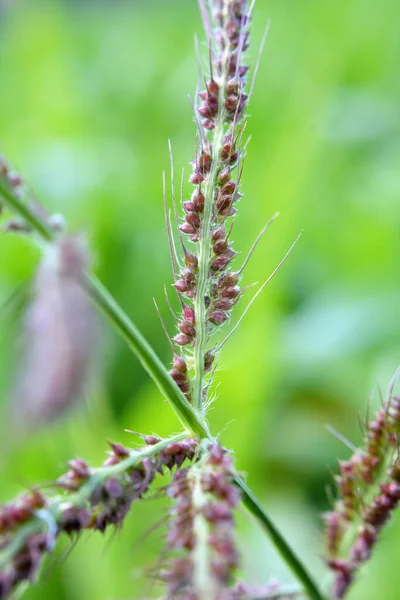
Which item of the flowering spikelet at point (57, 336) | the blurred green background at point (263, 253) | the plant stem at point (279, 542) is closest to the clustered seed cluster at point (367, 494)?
the plant stem at point (279, 542)

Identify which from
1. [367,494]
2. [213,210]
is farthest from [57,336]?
[367,494]

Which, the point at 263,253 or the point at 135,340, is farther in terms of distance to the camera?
the point at 263,253

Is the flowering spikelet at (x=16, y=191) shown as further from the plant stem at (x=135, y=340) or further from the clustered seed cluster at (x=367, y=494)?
the clustered seed cluster at (x=367, y=494)

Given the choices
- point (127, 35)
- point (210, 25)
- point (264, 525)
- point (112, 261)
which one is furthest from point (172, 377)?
point (127, 35)

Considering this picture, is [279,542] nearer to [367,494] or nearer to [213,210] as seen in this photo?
[367,494]

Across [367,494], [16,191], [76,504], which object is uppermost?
[16,191]
